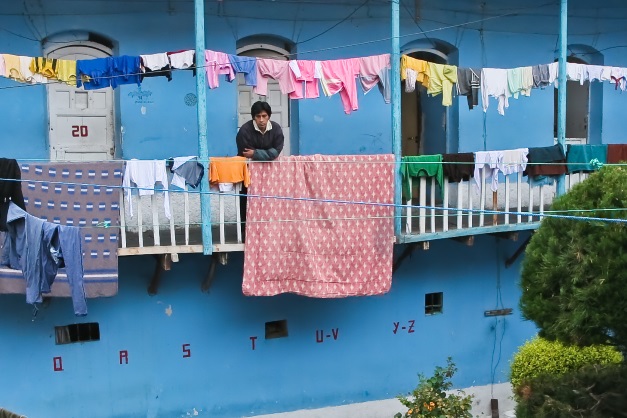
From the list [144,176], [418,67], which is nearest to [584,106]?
[418,67]

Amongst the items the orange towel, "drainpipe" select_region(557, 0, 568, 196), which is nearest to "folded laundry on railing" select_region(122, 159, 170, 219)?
the orange towel

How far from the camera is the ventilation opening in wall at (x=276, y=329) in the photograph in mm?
9555

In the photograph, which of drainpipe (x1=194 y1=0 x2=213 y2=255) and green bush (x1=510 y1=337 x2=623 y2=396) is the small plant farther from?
drainpipe (x1=194 y1=0 x2=213 y2=255)

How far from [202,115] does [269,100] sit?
6.23 feet

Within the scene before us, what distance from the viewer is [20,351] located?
8508 mm

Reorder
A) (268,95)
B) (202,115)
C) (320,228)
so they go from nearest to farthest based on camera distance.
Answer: (202,115) < (320,228) < (268,95)

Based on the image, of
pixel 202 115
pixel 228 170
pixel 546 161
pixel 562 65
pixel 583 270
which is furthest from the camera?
pixel 546 161

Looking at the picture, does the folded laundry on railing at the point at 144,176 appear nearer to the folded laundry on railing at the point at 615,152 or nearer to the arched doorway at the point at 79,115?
the arched doorway at the point at 79,115

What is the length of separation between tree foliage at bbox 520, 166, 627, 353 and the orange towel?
3694 mm

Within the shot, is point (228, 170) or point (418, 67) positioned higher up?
point (418, 67)

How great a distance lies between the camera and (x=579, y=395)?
572 cm

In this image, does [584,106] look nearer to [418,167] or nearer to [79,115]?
[418,167]

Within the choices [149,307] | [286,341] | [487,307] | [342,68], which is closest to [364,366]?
[286,341]

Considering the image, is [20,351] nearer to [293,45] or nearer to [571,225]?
[293,45]
